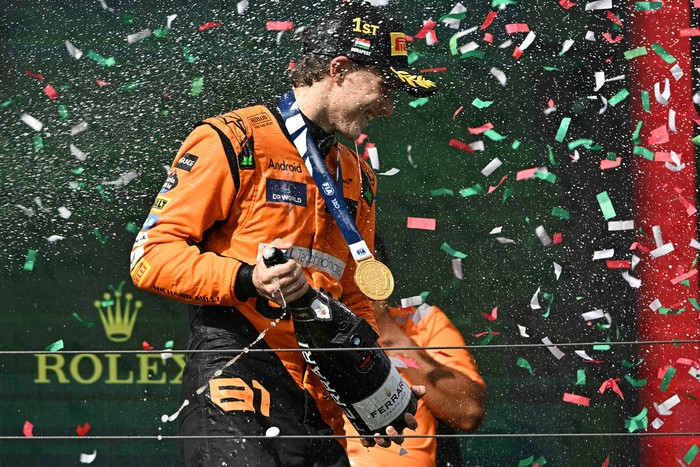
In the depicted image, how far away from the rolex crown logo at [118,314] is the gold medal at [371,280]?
4.22 ft

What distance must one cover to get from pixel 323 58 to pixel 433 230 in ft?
3.56

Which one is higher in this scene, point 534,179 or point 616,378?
point 534,179

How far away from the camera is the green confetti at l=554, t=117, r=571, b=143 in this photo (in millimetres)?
3896

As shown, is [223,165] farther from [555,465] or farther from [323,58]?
[555,465]

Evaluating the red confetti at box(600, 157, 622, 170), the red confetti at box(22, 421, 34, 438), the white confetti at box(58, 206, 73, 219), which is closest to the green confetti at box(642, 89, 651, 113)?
the red confetti at box(600, 157, 622, 170)

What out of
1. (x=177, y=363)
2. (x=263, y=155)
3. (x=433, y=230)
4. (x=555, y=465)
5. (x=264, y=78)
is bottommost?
(x=555, y=465)

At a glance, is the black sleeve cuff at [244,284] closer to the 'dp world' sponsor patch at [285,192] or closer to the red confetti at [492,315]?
the 'dp world' sponsor patch at [285,192]

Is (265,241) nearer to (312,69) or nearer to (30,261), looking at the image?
(312,69)

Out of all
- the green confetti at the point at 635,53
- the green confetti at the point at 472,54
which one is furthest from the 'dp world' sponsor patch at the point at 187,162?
the green confetti at the point at 635,53

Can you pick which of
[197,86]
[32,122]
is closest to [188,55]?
[197,86]

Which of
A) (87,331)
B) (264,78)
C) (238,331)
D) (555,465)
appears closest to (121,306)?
(87,331)

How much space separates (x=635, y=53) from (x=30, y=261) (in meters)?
2.18

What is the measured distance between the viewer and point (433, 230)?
3887 mm

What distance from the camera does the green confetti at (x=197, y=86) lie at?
13.2ft
